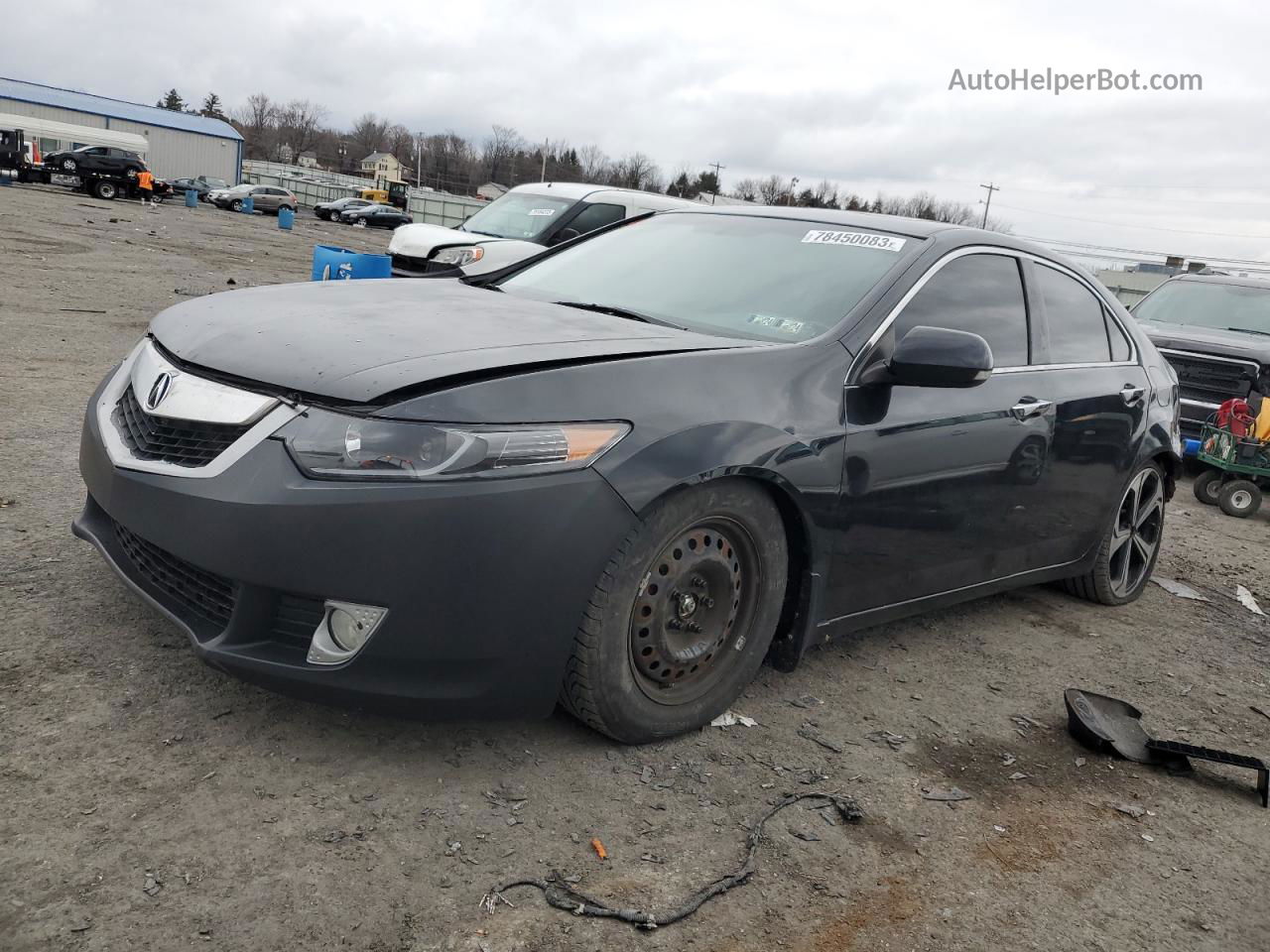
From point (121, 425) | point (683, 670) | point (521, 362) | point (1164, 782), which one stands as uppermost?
point (521, 362)

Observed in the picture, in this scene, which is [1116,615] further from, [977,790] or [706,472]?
[706,472]

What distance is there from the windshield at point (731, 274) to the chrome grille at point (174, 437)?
4.85 ft

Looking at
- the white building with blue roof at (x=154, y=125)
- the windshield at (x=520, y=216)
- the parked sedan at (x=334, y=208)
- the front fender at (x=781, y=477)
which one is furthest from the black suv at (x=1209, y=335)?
the white building with blue roof at (x=154, y=125)

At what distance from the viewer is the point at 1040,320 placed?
438 centimetres

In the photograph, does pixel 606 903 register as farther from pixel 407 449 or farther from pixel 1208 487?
pixel 1208 487

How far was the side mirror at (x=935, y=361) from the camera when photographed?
3350 millimetres

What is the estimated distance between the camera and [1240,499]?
26.4 feet

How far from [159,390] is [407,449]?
87 cm

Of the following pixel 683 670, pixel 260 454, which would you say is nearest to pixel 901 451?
pixel 683 670

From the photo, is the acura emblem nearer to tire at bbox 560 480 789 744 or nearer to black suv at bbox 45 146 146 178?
tire at bbox 560 480 789 744

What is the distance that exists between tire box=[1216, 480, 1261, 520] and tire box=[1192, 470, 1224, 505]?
139 mm

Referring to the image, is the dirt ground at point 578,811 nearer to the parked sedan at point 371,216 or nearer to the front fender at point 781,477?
the front fender at point 781,477

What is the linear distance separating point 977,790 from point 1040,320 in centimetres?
205

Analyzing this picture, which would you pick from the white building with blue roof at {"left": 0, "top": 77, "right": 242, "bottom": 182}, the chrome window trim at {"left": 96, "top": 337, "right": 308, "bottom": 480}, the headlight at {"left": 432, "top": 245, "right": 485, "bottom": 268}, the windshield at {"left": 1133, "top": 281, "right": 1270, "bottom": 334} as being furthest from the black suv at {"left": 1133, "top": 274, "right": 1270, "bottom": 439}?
the white building with blue roof at {"left": 0, "top": 77, "right": 242, "bottom": 182}
